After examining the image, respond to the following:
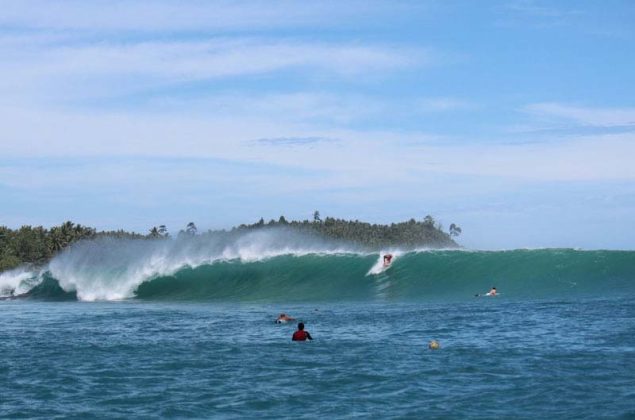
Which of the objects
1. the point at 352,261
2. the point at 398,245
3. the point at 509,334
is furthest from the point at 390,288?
the point at 398,245

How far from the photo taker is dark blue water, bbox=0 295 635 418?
1570 cm

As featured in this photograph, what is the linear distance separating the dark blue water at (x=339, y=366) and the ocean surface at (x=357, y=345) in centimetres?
5

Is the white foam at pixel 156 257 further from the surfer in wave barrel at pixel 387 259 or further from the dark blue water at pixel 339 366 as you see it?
the dark blue water at pixel 339 366

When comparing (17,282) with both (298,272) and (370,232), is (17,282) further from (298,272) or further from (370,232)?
(370,232)

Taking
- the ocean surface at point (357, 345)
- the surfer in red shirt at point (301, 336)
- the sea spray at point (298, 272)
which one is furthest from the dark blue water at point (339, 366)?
the sea spray at point (298, 272)

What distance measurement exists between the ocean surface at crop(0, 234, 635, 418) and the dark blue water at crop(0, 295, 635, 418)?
0.05 meters

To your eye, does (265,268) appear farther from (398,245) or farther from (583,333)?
(398,245)

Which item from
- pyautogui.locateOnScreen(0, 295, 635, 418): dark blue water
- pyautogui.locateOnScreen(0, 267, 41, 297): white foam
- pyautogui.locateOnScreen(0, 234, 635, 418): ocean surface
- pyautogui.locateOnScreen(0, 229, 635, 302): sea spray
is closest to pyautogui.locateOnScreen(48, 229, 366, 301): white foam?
pyautogui.locateOnScreen(0, 229, 635, 302): sea spray

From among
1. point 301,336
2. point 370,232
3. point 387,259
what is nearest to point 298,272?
point 387,259

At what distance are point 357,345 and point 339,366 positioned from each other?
3230 mm

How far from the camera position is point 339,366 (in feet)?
64.2

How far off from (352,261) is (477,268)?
7.95 meters

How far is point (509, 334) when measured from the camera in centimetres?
2375

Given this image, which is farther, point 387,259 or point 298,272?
point 298,272
